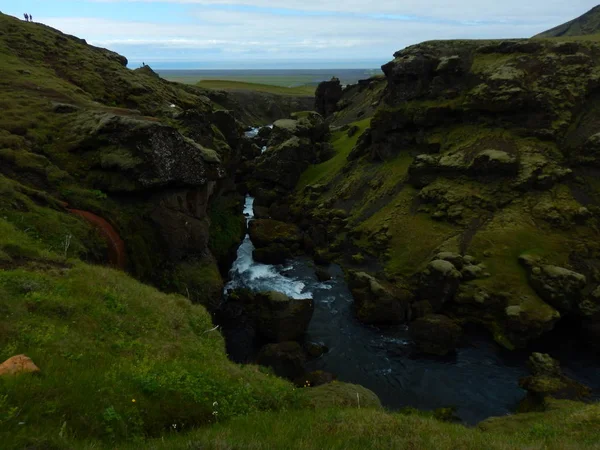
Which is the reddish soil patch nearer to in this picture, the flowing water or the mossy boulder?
the flowing water

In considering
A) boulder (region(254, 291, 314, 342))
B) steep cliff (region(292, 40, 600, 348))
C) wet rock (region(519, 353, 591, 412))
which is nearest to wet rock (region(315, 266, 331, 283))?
steep cliff (region(292, 40, 600, 348))

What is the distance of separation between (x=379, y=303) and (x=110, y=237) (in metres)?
24.6

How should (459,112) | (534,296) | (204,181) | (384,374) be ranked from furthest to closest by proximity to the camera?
(459,112) < (534,296) < (204,181) < (384,374)

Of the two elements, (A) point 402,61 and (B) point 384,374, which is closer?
(B) point 384,374

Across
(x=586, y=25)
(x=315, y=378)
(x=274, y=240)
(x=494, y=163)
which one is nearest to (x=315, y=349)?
(x=315, y=378)

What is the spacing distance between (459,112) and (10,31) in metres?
61.0

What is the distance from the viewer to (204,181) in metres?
38.7

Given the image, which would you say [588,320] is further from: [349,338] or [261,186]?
[261,186]

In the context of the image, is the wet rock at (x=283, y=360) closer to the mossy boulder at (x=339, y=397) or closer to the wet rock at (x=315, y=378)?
the wet rock at (x=315, y=378)

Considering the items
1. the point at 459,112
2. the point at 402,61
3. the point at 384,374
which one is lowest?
the point at 384,374

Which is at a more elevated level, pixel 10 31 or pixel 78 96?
pixel 10 31

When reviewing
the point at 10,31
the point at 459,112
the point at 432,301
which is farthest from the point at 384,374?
the point at 10,31

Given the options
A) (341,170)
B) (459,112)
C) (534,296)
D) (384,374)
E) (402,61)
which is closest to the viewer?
(384,374)

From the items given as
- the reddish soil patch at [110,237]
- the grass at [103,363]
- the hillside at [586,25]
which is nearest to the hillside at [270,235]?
the grass at [103,363]
